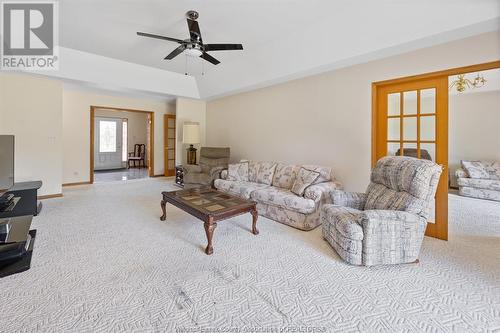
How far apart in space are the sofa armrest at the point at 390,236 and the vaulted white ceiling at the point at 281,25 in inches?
80.4

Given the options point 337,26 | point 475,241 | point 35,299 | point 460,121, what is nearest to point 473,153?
point 460,121

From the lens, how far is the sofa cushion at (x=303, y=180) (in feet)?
10.9

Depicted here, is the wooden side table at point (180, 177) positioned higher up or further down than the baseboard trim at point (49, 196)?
higher up

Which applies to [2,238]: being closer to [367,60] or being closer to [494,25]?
[367,60]

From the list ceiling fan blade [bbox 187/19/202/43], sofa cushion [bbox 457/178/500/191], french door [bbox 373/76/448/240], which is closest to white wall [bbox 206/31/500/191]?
french door [bbox 373/76/448/240]

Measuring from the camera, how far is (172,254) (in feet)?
7.76

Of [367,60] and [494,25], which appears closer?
[494,25]

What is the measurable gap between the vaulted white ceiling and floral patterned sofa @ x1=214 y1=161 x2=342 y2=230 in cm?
172

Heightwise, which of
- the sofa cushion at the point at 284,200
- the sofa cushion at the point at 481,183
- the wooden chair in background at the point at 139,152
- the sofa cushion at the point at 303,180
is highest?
the wooden chair in background at the point at 139,152

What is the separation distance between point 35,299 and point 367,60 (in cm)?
439

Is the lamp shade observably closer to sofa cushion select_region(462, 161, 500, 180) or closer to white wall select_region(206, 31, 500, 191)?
white wall select_region(206, 31, 500, 191)

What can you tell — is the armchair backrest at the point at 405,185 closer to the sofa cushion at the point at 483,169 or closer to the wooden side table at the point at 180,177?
the sofa cushion at the point at 483,169

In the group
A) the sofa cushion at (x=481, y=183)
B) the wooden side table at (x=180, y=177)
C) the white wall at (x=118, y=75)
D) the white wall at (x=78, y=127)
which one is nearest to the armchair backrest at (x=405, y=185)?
the sofa cushion at (x=481, y=183)

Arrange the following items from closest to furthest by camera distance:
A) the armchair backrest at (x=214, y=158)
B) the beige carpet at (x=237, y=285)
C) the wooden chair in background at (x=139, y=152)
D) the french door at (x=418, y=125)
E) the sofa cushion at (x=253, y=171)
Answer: the beige carpet at (x=237, y=285) → the french door at (x=418, y=125) → the sofa cushion at (x=253, y=171) → the armchair backrest at (x=214, y=158) → the wooden chair in background at (x=139, y=152)
